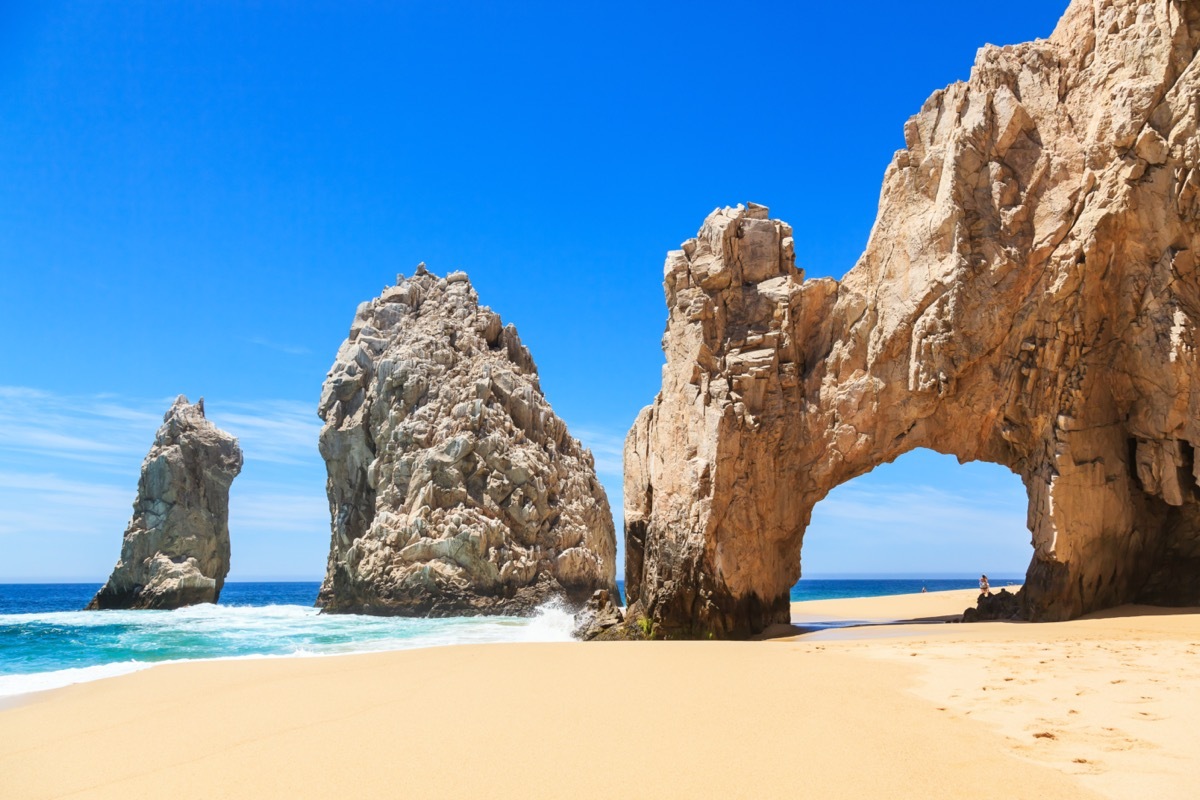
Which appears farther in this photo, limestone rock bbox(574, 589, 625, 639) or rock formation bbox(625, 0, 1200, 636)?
limestone rock bbox(574, 589, 625, 639)

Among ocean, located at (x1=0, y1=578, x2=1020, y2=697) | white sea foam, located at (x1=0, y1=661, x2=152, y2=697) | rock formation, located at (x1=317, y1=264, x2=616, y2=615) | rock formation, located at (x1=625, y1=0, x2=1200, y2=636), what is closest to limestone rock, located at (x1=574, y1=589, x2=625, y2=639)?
ocean, located at (x1=0, y1=578, x2=1020, y2=697)

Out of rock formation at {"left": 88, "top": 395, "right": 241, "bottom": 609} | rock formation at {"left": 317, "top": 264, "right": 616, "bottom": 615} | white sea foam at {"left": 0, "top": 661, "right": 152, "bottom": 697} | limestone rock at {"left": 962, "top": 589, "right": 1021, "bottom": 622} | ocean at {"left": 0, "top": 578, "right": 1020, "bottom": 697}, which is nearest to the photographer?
white sea foam at {"left": 0, "top": 661, "right": 152, "bottom": 697}

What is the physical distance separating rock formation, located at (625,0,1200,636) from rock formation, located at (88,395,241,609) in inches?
1482

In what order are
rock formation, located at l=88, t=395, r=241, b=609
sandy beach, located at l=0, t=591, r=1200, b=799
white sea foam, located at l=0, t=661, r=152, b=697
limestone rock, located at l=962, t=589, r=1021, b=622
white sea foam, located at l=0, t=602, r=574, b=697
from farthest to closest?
rock formation, located at l=88, t=395, r=241, b=609, limestone rock, located at l=962, t=589, r=1021, b=622, white sea foam, located at l=0, t=602, r=574, b=697, white sea foam, located at l=0, t=661, r=152, b=697, sandy beach, located at l=0, t=591, r=1200, b=799

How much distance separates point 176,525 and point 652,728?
46.5m

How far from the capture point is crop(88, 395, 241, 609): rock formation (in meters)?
44.0

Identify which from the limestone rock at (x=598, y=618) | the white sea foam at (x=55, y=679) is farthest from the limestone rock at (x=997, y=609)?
the white sea foam at (x=55, y=679)

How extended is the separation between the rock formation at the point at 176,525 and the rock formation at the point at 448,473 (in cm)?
1183

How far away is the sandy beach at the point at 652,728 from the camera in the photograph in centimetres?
435

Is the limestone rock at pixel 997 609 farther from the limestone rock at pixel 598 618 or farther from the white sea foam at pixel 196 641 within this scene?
the white sea foam at pixel 196 641

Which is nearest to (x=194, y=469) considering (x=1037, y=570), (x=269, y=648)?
(x=269, y=648)

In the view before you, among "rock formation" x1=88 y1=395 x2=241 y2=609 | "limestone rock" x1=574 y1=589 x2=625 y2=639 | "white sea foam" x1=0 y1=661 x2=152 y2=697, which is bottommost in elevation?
"white sea foam" x1=0 y1=661 x2=152 y2=697

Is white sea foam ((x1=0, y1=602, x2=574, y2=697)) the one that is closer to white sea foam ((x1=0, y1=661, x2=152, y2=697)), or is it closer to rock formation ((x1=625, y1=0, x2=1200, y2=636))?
white sea foam ((x1=0, y1=661, x2=152, y2=697))

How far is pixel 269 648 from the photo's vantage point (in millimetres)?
17453
